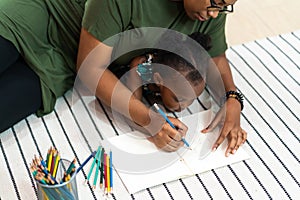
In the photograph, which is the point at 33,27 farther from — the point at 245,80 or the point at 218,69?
the point at 245,80

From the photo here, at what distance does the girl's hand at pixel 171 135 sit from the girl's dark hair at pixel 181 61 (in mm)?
110

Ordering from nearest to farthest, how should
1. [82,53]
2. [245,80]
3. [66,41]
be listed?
[82,53] < [66,41] < [245,80]

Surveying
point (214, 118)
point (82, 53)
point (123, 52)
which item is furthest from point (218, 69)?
point (82, 53)

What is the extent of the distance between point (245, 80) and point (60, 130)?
22.7 inches

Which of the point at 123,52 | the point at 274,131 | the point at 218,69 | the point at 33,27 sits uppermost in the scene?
the point at 33,27

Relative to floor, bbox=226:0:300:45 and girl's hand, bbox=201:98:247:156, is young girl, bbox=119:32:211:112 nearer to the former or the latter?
girl's hand, bbox=201:98:247:156

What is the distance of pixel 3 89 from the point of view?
56.9 inches

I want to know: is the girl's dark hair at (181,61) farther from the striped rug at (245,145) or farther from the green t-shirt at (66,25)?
the striped rug at (245,145)

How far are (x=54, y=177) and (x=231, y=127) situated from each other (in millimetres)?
517

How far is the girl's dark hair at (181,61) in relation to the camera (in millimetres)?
1367

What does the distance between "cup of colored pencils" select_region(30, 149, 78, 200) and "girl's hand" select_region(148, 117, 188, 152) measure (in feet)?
0.91

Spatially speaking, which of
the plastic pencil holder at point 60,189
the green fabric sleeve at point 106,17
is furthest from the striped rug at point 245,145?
the green fabric sleeve at point 106,17

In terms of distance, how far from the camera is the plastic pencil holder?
115 centimetres

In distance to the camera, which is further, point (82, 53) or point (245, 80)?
point (245, 80)
